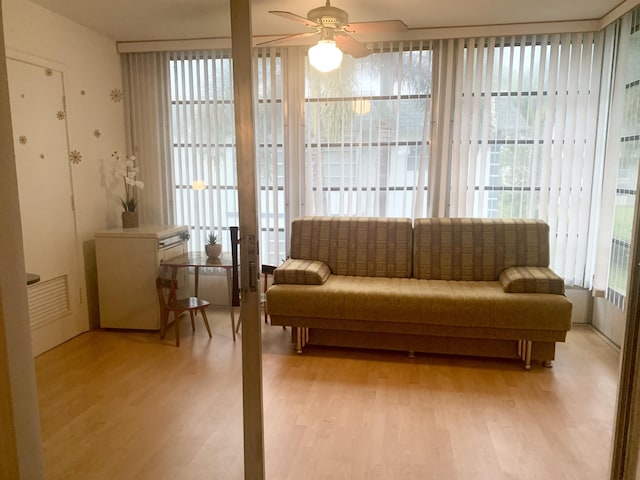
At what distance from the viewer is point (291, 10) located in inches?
A: 133

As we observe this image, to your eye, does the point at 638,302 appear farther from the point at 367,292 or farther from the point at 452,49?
the point at 452,49

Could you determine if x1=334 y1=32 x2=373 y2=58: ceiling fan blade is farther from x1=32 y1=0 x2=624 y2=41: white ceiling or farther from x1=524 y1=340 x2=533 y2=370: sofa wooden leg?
x1=524 y1=340 x2=533 y2=370: sofa wooden leg

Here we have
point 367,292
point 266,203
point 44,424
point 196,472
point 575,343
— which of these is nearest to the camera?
point 196,472

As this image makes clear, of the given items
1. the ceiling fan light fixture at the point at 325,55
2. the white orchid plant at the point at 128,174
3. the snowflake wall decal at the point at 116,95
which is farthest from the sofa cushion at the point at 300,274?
the snowflake wall decal at the point at 116,95

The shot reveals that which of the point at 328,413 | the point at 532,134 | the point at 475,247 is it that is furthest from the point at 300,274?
the point at 532,134

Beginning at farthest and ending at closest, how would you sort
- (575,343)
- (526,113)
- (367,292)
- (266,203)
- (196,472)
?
1. (266,203)
2. (526,113)
3. (575,343)
4. (367,292)
5. (196,472)

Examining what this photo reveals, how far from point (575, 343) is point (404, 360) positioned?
4.64 ft

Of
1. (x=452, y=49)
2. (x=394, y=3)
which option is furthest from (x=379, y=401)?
(x=452, y=49)

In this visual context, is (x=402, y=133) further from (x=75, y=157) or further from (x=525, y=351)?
(x=75, y=157)

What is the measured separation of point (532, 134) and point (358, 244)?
68.3 inches

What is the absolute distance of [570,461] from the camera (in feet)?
7.02

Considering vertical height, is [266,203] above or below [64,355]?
above

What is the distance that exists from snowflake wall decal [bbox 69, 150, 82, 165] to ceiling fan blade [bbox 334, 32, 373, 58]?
226 cm

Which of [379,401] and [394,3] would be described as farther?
[394,3]
